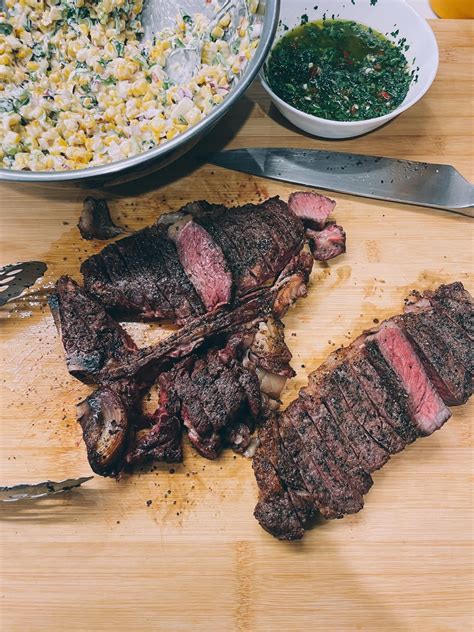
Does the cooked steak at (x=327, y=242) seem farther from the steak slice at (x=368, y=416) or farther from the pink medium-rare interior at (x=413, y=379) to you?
the steak slice at (x=368, y=416)

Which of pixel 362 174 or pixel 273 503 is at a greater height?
pixel 362 174

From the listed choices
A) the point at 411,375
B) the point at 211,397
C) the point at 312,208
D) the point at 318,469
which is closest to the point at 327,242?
the point at 312,208

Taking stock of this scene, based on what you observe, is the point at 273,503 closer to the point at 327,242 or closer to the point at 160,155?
the point at 327,242

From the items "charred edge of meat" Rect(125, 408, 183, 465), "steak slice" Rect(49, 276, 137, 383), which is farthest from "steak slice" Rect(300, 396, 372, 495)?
"steak slice" Rect(49, 276, 137, 383)

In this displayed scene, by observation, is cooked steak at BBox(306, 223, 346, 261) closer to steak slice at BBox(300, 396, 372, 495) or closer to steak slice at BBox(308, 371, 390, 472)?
steak slice at BBox(308, 371, 390, 472)

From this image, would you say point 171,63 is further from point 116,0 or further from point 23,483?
point 23,483

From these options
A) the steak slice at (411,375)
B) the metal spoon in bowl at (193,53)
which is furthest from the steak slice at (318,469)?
the metal spoon in bowl at (193,53)
